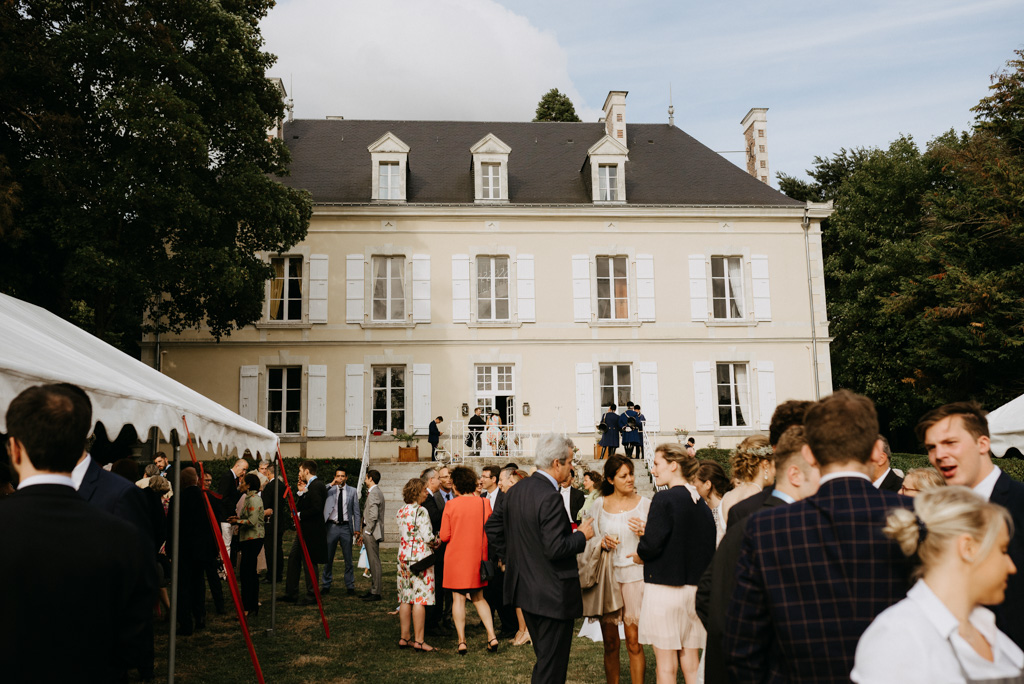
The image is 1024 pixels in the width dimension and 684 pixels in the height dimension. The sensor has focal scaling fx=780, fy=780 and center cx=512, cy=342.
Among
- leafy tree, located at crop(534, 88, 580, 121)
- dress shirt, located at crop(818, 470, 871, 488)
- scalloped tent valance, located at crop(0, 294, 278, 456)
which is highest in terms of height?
leafy tree, located at crop(534, 88, 580, 121)

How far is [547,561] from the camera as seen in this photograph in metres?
4.83

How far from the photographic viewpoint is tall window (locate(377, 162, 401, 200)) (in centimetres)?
2281

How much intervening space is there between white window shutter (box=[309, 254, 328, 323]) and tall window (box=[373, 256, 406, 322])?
141cm

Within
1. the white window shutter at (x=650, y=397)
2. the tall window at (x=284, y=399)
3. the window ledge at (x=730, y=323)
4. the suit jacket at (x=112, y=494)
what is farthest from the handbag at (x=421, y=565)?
the window ledge at (x=730, y=323)

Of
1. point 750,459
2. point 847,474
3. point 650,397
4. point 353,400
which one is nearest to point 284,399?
point 353,400

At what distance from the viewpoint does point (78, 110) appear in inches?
574

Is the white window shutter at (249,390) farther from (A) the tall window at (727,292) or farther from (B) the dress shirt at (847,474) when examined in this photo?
(B) the dress shirt at (847,474)

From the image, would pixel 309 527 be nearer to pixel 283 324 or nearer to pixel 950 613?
pixel 950 613

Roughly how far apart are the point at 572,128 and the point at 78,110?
1611cm

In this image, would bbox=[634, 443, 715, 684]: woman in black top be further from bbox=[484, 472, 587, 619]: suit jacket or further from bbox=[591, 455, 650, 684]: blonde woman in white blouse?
bbox=[591, 455, 650, 684]: blonde woman in white blouse

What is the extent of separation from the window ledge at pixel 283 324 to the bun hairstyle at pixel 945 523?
20.9 metres

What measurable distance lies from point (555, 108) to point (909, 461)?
22.5 meters

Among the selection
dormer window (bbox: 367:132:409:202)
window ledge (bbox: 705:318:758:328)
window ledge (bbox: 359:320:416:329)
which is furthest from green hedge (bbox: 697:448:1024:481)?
dormer window (bbox: 367:132:409:202)

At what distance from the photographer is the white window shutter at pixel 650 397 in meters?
22.0
